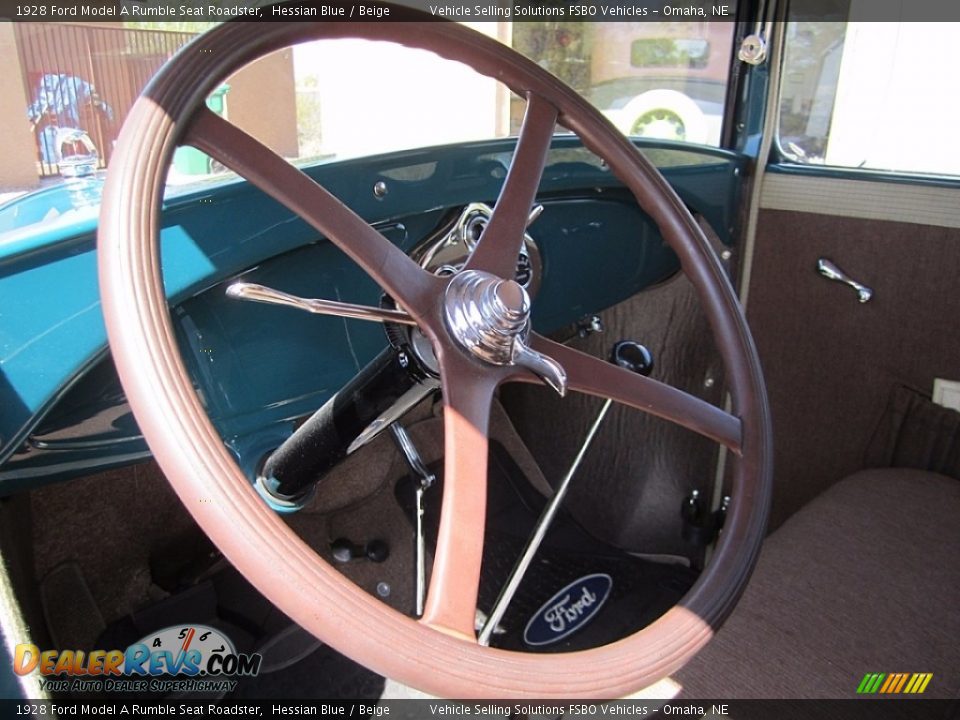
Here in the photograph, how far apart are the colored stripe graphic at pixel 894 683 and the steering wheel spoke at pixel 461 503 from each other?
23.2 inches

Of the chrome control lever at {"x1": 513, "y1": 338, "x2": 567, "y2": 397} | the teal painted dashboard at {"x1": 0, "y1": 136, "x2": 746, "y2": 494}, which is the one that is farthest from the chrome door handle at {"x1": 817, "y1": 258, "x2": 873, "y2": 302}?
the chrome control lever at {"x1": 513, "y1": 338, "x2": 567, "y2": 397}

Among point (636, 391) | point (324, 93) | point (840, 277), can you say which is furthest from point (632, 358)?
point (840, 277)

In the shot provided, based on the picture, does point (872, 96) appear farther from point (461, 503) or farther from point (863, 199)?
point (461, 503)

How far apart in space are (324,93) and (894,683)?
3.45 ft

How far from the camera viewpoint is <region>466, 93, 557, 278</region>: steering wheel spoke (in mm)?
829

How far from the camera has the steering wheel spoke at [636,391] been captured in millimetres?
851

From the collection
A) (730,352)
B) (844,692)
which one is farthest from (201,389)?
(844,692)

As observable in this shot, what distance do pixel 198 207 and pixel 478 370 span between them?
0.38 meters

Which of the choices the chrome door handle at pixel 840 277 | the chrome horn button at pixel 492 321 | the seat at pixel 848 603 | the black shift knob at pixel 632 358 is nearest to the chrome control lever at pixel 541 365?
the chrome horn button at pixel 492 321

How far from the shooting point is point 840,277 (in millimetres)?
1580

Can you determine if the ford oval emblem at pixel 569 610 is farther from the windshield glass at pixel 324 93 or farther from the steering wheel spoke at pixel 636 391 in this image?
the windshield glass at pixel 324 93

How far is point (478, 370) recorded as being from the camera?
30.2 inches

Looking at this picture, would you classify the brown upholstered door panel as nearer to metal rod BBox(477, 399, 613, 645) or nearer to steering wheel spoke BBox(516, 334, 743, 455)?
metal rod BBox(477, 399, 613, 645)

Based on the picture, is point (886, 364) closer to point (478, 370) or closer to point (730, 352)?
point (730, 352)
